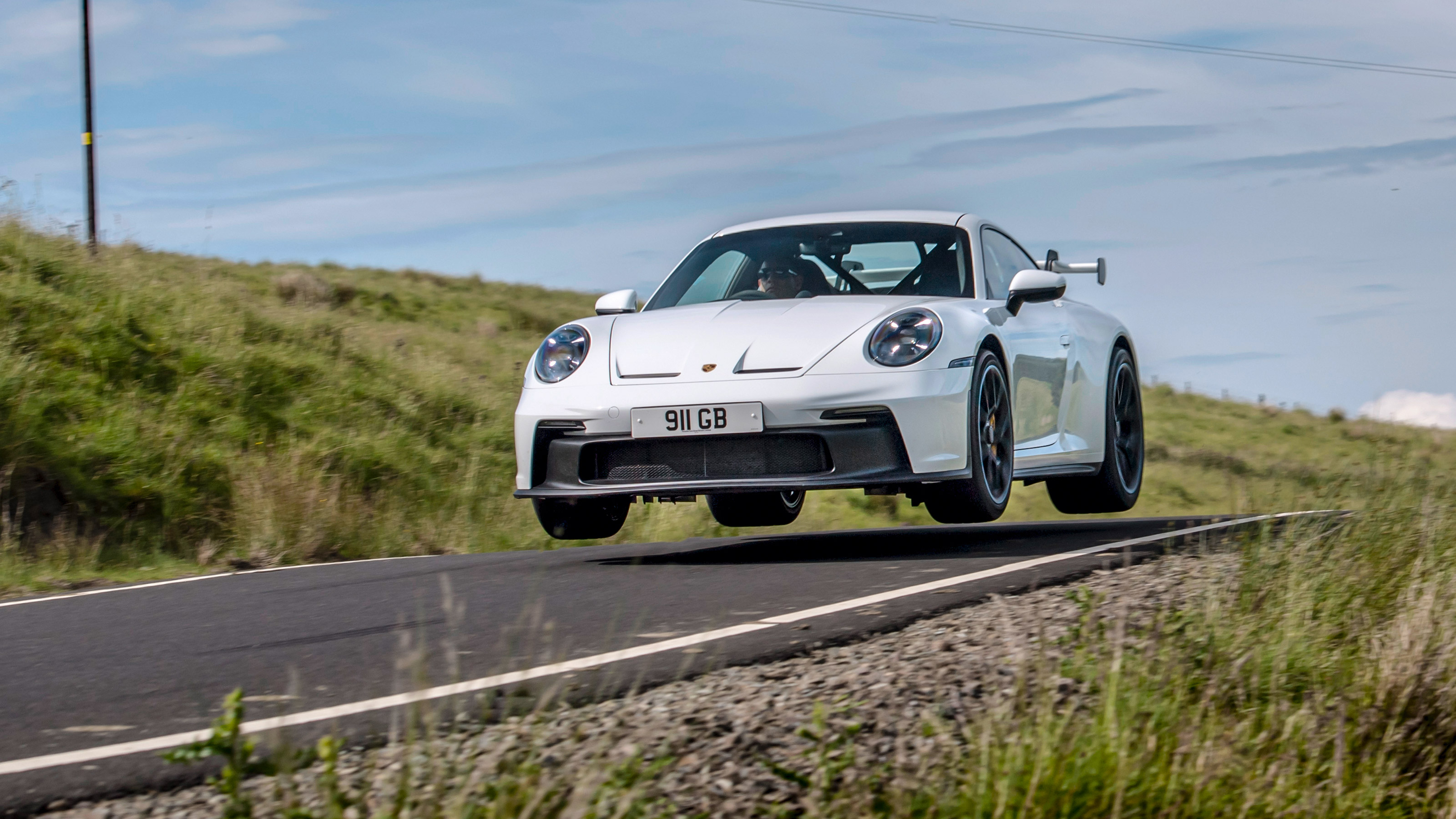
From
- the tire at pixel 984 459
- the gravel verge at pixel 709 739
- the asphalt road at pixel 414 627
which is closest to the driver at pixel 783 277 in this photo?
the tire at pixel 984 459

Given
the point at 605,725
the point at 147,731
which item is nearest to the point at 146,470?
the point at 147,731

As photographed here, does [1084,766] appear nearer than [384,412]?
Yes

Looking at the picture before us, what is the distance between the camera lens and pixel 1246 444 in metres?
39.2

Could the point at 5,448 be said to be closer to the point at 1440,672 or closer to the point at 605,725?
the point at 605,725

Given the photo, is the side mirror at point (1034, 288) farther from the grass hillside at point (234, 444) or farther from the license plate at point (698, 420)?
the license plate at point (698, 420)

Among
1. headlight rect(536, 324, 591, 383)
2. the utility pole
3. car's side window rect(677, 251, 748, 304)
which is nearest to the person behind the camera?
headlight rect(536, 324, 591, 383)

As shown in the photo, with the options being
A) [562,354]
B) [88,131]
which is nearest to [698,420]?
[562,354]

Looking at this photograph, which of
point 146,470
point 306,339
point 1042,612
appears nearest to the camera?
point 1042,612

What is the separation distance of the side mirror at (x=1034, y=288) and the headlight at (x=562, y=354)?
6.96 ft

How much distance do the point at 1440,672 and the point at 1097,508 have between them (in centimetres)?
416

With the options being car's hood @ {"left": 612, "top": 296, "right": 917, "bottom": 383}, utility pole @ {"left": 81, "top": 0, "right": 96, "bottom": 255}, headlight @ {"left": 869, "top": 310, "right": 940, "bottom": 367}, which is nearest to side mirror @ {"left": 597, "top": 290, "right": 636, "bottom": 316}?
car's hood @ {"left": 612, "top": 296, "right": 917, "bottom": 383}

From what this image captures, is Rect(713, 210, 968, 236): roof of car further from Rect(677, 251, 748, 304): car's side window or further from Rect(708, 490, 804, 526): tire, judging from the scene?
Rect(708, 490, 804, 526): tire

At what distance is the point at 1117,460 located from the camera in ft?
27.9

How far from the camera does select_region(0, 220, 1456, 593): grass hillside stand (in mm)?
10156
